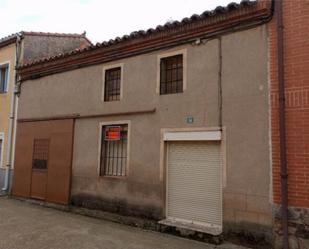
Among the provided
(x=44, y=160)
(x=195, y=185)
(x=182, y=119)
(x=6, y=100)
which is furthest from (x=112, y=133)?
(x=6, y=100)

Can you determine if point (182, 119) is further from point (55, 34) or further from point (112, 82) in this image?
point (55, 34)

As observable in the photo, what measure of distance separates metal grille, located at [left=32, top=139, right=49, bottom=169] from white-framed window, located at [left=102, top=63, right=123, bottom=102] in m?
3.13

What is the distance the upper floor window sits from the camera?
43.4ft

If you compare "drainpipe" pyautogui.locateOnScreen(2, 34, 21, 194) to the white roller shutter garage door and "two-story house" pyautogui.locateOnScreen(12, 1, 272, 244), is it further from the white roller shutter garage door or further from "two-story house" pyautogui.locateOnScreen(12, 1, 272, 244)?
the white roller shutter garage door

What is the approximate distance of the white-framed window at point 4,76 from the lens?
516 inches

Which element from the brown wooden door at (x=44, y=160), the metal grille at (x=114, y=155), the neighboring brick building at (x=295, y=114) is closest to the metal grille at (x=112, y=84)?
the metal grille at (x=114, y=155)

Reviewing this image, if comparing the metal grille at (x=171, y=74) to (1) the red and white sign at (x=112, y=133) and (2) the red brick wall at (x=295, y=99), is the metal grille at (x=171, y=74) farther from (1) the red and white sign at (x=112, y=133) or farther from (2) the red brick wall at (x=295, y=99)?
(2) the red brick wall at (x=295, y=99)

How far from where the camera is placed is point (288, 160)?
230 inches

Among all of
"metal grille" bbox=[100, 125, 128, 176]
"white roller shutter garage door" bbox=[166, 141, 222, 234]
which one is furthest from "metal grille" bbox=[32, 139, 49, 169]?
"white roller shutter garage door" bbox=[166, 141, 222, 234]

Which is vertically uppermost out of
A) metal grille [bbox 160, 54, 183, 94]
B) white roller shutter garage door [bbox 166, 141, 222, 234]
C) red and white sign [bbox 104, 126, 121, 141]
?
metal grille [bbox 160, 54, 183, 94]

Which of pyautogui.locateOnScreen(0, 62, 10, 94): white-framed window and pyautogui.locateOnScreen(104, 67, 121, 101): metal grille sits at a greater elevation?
A: pyautogui.locateOnScreen(0, 62, 10, 94): white-framed window

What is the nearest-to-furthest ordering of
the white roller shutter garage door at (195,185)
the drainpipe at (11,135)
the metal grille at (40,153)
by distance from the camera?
the white roller shutter garage door at (195,185), the metal grille at (40,153), the drainpipe at (11,135)

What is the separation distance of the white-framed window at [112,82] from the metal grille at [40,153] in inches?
123

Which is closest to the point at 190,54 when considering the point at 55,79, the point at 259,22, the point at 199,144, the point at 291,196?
the point at 259,22
